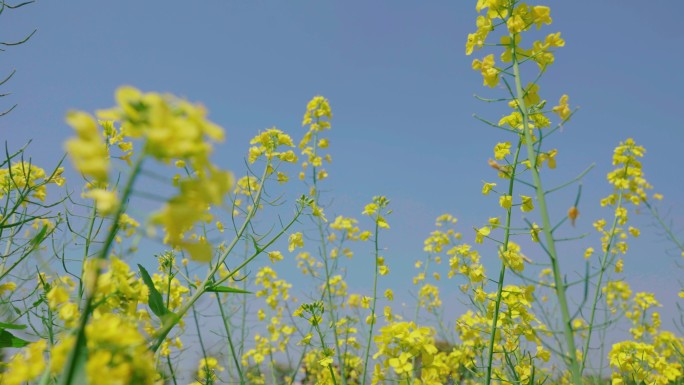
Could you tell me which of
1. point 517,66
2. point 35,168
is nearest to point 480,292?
point 517,66

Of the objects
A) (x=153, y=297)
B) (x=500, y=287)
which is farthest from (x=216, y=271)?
(x=500, y=287)

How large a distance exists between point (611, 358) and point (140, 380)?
4.27 metres

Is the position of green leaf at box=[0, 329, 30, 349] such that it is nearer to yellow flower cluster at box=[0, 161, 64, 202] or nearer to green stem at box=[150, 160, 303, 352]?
green stem at box=[150, 160, 303, 352]

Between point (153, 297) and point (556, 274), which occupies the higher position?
point (556, 274)

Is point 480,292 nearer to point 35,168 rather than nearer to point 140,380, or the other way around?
point 140,380

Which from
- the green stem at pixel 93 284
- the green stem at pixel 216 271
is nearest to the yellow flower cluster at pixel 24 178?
the green stem at pixel 216 271

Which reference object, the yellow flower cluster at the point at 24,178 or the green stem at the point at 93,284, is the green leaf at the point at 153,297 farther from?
the yellow flower cluster at the point at 24,178

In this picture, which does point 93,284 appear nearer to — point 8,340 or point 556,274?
point 8,340

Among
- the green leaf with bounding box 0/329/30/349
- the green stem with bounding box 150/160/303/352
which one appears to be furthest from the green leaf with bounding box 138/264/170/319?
the green leaf with bounding box 0/329/30/349

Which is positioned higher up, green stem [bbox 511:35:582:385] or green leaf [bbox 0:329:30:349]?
green stem [bbox 511:35:582:385]

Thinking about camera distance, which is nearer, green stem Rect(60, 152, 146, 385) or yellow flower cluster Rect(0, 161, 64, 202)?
green stem Rect(60, 152, 146, 385)

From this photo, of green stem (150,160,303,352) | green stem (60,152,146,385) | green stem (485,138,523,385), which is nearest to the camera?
green stem (60,152,146,385)

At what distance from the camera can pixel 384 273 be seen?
14.2ft

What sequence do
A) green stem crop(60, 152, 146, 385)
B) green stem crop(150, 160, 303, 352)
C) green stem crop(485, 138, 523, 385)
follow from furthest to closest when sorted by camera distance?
green stem crop(485, 138, 523, 385) → green stem crop(150, 160, 303, 352) → green stem crop(60, 152, 146, 385)
